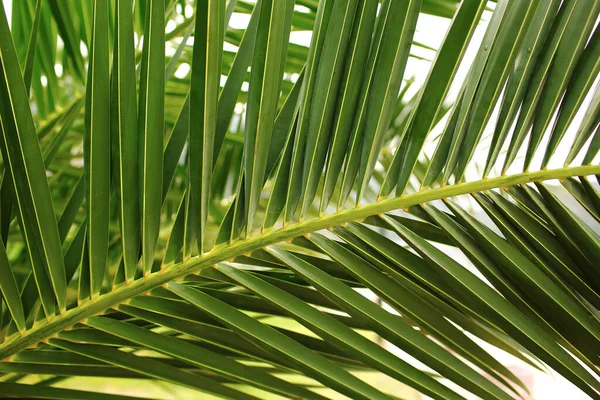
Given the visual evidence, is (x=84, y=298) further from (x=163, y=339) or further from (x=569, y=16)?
(x=569, y=16)

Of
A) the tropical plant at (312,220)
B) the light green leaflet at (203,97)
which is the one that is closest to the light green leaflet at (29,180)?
the tropical plant at (312,220)

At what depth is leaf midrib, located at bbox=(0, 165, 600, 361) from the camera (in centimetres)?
44

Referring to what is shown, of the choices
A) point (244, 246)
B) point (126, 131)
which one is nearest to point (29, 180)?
point (126, 131)

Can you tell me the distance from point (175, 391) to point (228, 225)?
0.32 metres

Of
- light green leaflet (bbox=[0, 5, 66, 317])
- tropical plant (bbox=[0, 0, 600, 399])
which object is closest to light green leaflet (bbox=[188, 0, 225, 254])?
tropical plant (bbox=[0, 0, 600, 399])

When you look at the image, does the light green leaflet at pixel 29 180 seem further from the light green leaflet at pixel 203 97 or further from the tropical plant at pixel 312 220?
the light green leaflet at pixel 203 97

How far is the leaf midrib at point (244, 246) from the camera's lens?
0.44 metres

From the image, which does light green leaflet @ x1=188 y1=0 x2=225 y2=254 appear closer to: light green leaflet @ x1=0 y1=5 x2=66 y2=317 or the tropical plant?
the tropical plant

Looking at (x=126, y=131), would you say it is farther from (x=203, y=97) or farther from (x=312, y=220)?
(x=312, y=220)

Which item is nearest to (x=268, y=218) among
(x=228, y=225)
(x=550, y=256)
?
(x=228, y=225)

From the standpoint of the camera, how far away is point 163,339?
0.44 m

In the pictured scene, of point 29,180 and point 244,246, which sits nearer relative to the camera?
point 29,180

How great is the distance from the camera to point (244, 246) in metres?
0.49

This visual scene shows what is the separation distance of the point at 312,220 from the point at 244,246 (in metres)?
0.07
